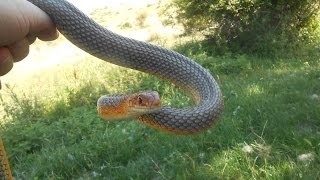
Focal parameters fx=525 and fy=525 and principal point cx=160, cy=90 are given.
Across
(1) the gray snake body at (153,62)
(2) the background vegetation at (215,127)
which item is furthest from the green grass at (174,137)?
(1) the gray snake body at (153,62)

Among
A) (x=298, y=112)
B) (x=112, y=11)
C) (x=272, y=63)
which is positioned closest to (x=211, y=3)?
(x=272, y=63)

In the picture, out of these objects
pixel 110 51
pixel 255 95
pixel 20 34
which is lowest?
Result: pixel 255 95

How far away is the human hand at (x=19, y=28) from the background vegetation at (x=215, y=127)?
6.72 ft

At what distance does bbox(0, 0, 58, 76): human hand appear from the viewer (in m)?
2.41

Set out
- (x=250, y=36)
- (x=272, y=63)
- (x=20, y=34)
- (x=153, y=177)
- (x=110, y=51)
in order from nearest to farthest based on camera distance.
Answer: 1. (x=20, y=34)
2. (x=110, y=51)
3. (x=153, y=177)
4. (x=272, y=63)
5. (x=250, y=36)

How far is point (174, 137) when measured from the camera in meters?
5.18

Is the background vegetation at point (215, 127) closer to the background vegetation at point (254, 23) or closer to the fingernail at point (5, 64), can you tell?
the background vegetation at point (254, 23)

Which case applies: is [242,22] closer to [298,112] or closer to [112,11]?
[298,112]

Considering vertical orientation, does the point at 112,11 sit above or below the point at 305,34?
below

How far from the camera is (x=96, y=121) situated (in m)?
6.57

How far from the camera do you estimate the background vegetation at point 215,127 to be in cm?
452

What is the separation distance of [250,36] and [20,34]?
8.83 meters

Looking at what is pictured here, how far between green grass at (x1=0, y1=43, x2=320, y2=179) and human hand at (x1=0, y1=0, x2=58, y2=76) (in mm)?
2028

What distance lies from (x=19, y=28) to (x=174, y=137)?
292 centimetres
